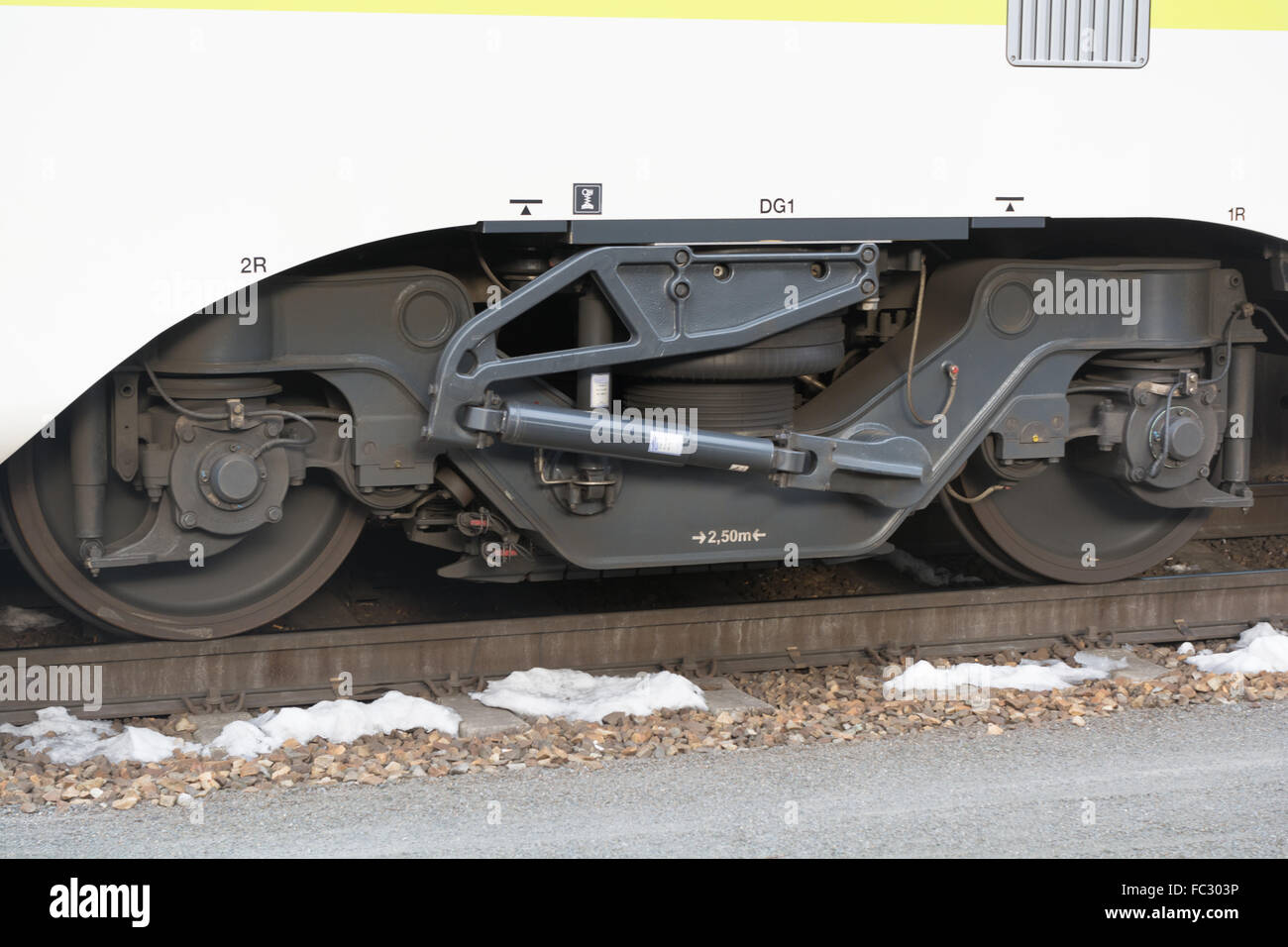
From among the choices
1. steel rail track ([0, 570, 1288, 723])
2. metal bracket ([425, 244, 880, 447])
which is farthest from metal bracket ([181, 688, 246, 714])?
metal bracket ([425, 244, 880, 447])

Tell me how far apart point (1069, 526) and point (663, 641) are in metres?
1.82

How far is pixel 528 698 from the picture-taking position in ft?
16.3

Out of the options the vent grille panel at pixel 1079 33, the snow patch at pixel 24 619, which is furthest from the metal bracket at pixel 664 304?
the snow patch at pixel 24 619

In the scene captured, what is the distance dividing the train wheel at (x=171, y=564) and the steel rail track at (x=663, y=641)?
0.11m

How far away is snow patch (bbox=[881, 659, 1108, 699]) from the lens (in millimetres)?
5238

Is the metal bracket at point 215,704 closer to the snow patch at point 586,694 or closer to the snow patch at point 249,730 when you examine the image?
the snow patch at point 249,730

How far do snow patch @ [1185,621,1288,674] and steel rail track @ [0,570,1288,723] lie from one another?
30cm

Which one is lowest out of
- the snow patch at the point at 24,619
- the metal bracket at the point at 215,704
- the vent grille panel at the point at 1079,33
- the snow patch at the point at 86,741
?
the snow patch at the point at 86,741

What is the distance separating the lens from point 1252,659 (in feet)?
18.3

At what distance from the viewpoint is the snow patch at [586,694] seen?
4902 millimetres

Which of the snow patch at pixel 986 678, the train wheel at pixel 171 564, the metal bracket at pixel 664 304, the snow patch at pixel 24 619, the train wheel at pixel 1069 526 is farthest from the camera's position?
the train wheel at pixel 1069 526

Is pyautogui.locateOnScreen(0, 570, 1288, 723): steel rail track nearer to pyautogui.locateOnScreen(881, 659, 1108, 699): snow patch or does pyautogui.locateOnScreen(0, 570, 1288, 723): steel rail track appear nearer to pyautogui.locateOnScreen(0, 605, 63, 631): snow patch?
pyautogui.locateOnScreen(881, 659, 1108, 699): snow patch

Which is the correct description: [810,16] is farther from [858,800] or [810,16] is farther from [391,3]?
[858,800]

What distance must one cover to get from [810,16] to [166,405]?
7.76 ft
